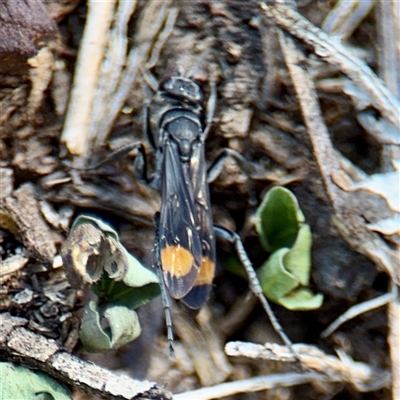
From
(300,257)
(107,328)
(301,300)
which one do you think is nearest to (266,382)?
(301,300)

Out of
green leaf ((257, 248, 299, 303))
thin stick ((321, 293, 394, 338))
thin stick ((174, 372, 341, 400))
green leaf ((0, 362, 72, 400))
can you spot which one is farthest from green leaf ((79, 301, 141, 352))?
thin stick ((321, 293, 394, 338))

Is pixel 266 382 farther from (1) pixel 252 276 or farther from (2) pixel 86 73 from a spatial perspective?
(2) pixel 86 73

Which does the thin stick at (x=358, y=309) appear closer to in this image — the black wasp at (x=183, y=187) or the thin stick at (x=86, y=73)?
the black wasp at (x=183, y=187)

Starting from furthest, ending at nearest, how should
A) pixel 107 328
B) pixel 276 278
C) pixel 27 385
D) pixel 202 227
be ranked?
1. pixel 202 227
2. pixel 276 278
3. pixel 107 328
4. pixel 27 385

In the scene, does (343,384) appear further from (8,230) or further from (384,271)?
(8,230)

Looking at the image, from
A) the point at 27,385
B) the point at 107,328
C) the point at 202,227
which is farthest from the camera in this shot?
the point at 202,227

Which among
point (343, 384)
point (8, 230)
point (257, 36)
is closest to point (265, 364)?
point (343, 384)
